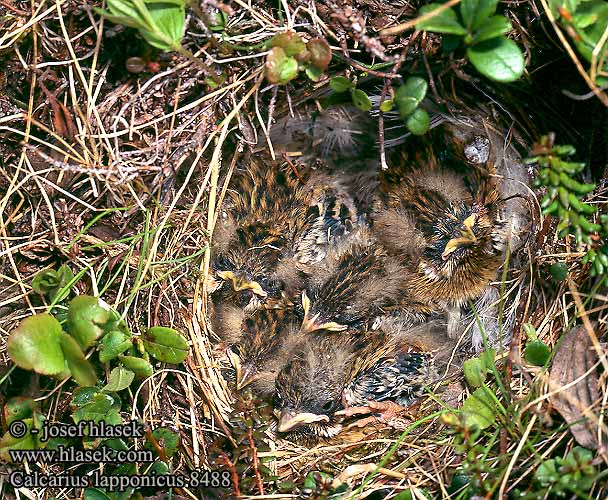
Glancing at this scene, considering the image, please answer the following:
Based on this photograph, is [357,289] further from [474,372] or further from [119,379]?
[119,379]

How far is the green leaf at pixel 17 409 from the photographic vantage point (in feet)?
6.93

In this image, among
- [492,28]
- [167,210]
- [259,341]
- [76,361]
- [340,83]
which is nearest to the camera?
[492,28]

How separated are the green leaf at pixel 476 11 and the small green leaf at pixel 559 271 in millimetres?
780

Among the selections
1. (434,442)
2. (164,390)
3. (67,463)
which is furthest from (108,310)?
(434,442)

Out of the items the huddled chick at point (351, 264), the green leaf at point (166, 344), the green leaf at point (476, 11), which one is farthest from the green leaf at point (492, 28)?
the green leaf at point (166, 344)

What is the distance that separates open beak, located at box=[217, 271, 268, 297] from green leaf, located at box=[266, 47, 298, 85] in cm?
69

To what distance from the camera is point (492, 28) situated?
185cm

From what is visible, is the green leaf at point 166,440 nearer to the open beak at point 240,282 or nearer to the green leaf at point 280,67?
the open beak at point 240,282

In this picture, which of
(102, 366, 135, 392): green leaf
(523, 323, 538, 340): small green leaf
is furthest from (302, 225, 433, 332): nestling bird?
(102, 366, 135, 392): green leaf

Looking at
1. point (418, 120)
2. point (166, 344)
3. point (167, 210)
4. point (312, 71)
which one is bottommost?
point (166, 344)

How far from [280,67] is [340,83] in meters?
0.20

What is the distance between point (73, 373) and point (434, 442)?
1135 mm

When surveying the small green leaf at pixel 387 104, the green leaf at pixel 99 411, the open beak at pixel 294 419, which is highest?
the small green leaf at pixel 387 104

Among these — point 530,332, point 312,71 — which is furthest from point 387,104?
point 530,332
